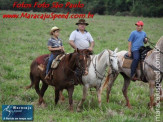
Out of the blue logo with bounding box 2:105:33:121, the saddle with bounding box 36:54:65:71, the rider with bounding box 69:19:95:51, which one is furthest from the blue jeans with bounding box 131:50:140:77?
the blue logo with bounding box 2:105:33:121

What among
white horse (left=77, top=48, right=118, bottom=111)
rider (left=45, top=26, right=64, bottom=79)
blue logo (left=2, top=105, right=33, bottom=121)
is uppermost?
rider (left=45, top=26, right=64, bottom=79)

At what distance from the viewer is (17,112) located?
6637 millimetres

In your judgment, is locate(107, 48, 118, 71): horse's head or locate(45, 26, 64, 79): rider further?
locate(45, 26, 64, 79): rider

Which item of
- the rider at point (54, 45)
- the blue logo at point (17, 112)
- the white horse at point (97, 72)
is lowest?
the blue logo at point (17, 112)

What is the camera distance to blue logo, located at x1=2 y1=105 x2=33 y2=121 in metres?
6.21

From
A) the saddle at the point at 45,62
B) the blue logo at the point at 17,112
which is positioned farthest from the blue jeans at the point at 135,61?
the blue logo at the point at 17,112

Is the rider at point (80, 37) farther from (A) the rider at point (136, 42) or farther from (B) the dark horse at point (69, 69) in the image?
(A) the rider at point (136, 42)

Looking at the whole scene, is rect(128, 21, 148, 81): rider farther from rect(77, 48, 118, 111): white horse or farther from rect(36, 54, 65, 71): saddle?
rect(36, 54, 65, 71): saddle

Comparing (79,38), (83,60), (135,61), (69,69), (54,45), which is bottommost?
(69,69)

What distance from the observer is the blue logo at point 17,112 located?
6211 millimetres

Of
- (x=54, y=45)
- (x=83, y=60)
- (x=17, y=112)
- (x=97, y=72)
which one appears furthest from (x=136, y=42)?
(x=17, y=112)

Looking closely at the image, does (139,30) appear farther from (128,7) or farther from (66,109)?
(128,7)

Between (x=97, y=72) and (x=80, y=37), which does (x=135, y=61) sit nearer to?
(x=97, y=72)

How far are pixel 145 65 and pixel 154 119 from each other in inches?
78.6
